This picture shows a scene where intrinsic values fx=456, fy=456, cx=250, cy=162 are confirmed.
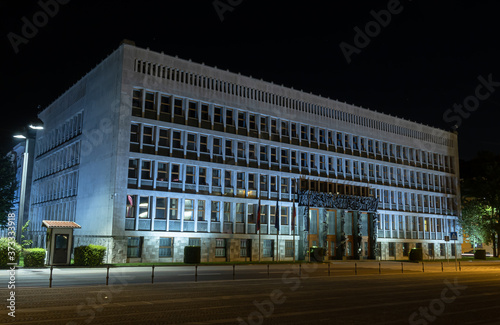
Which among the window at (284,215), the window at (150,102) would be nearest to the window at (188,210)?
the window at (150,102)

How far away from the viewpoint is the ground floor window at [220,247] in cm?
4741

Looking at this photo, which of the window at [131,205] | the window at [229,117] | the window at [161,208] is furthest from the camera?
the window at [229,117]

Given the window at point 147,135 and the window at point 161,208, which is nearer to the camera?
the window at point 161,208

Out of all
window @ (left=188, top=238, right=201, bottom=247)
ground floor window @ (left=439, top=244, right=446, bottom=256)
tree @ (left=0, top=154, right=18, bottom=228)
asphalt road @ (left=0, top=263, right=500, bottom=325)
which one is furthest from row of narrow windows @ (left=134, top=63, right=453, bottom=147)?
tree @ (left=0, top=154, right=18, bottom=228)

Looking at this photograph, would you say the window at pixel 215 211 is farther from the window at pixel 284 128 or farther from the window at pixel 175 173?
the window at pixel 284 128

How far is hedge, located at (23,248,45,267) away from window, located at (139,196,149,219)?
1147 centimetres

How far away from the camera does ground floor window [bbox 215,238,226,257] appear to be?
156ft

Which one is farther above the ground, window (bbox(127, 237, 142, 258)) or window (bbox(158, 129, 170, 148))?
window (bbox(158, 129, 170, 148))

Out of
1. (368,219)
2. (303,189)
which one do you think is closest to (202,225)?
(303,189)

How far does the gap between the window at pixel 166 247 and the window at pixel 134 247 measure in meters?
2.12

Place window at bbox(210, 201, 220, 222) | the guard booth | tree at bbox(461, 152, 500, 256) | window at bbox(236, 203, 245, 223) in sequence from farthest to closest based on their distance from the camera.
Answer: tree at bbox(461, 152, 500, 256) < window at bbox(236, 203, 245, 223) < window at bbox(210, 201, 220, 222) < the guard booth

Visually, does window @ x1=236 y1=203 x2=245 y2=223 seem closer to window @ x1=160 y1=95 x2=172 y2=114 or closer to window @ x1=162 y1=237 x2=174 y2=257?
window @ x1=162 y1=237 x2=174 y2=257

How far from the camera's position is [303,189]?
54.8 meters

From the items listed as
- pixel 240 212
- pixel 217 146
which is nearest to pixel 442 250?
pixel 240 212
